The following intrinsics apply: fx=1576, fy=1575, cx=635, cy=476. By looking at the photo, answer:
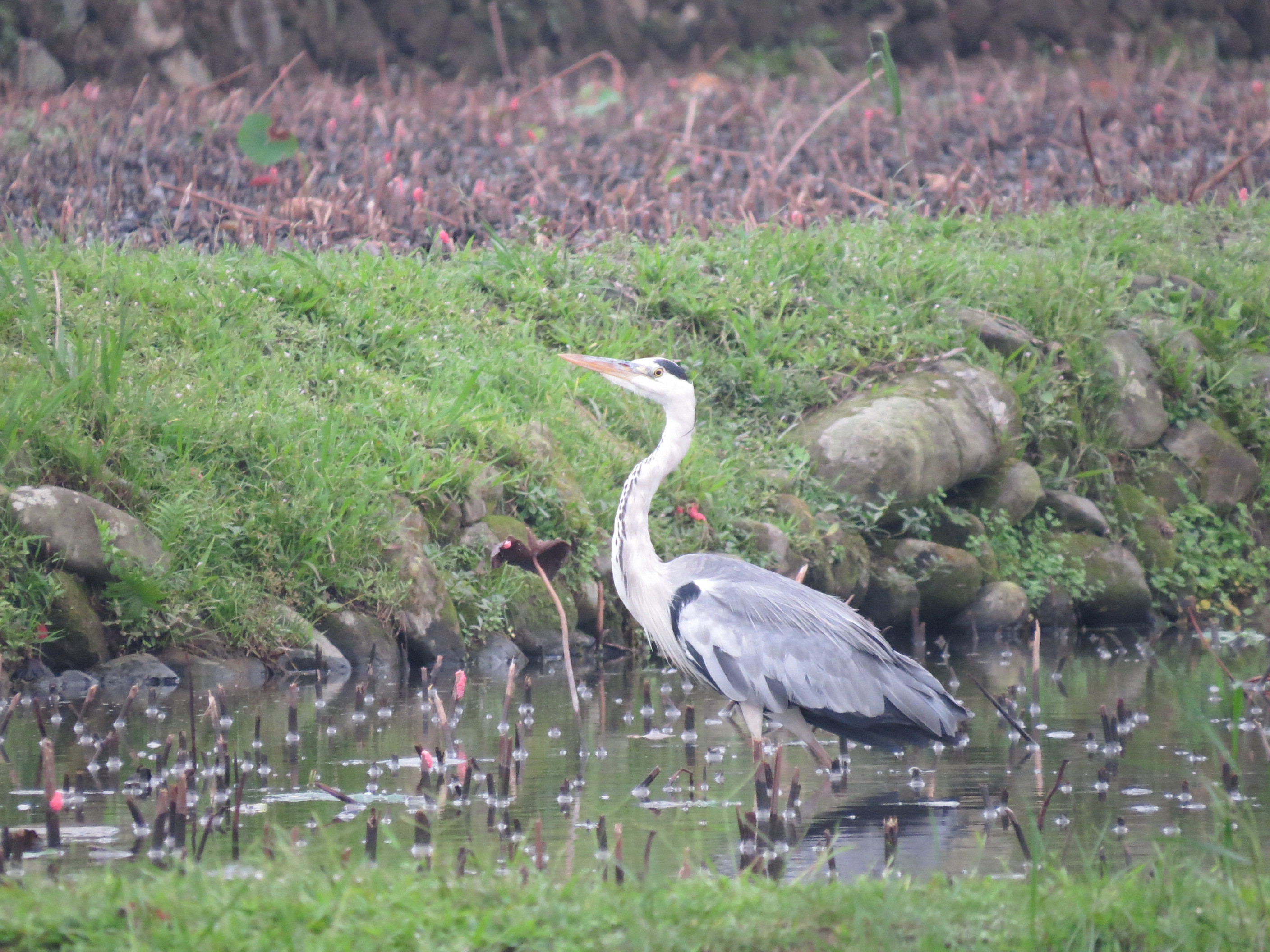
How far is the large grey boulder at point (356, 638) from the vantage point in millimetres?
8508

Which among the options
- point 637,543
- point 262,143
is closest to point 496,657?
point 637,543

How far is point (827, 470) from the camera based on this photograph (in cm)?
1038

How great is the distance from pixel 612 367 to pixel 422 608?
2.03m

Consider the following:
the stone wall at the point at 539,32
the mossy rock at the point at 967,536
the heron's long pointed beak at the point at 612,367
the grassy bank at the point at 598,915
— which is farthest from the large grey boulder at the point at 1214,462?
the stone wall at the point at 539,32

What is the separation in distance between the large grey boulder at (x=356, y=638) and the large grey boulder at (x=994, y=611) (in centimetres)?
398

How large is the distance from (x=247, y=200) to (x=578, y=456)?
506 cm

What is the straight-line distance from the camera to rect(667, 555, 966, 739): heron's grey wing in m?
6.46

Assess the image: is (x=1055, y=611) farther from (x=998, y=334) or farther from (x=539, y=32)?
(x=539, y=32)

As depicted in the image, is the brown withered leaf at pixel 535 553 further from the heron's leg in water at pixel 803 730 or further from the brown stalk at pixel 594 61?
the brown stalk at pixel 594 61

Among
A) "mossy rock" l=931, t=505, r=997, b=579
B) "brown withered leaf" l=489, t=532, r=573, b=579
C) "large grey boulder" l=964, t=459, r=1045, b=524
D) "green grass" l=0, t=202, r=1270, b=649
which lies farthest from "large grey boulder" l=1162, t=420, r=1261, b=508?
"brown withered leaf" l=489, t=532, r=573, b=579

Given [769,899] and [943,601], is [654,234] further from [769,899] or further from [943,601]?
[769,899]

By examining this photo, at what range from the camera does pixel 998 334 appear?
11617mm

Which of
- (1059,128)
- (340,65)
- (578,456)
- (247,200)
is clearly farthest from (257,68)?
(578,456)

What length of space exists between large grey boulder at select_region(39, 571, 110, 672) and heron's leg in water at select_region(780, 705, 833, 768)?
3.52m
